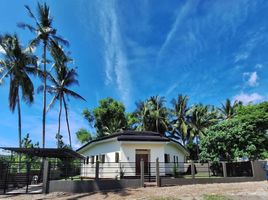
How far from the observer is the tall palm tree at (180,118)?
3400 cm

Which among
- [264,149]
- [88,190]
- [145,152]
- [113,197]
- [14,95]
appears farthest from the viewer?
[14,95]

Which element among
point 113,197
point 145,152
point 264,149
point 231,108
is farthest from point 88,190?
point 231,108

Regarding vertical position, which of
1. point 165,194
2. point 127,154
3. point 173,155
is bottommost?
point 165,194

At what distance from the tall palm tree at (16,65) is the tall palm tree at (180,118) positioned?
2133cm

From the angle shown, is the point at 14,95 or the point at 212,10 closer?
the point at 212,10

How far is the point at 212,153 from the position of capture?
16.5 m

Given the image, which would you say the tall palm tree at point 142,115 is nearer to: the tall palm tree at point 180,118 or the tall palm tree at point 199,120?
the tall palm tree at point 180,118

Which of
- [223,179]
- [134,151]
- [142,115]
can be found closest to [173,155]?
[134,151]

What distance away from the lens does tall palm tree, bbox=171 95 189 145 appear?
34000mm

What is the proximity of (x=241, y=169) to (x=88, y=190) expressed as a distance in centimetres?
947

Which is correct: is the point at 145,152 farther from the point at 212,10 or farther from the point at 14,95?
the point at 14,95

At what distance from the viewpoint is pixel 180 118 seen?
1350 inches

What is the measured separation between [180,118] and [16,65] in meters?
23.2

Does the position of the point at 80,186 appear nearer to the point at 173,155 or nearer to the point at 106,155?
the point at 106,155
